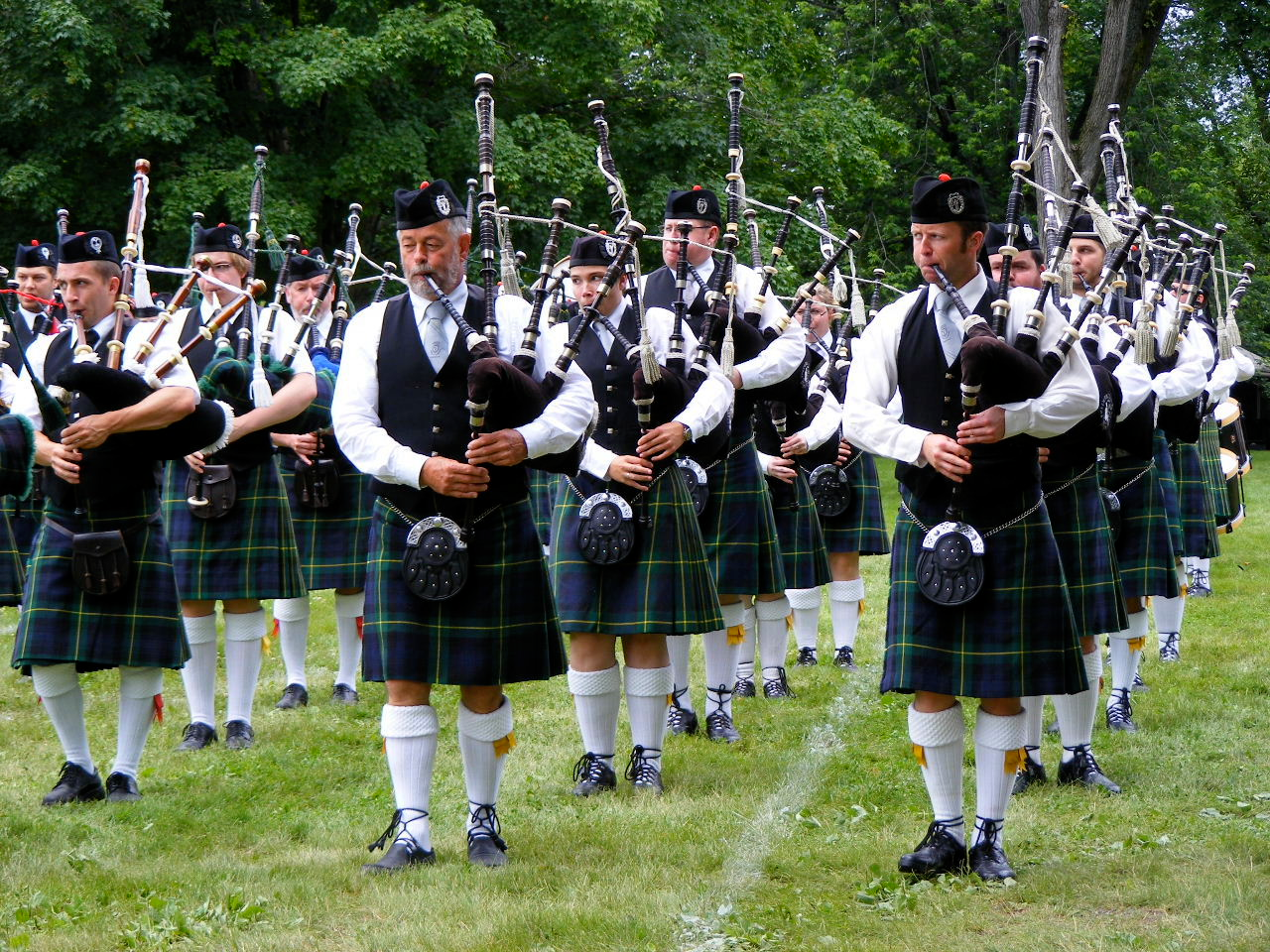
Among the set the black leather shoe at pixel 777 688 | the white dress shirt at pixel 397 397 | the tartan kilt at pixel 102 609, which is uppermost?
the white dress shirt at pixel 397 397

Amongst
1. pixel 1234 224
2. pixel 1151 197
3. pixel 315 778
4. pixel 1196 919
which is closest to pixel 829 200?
pixel 1151 197

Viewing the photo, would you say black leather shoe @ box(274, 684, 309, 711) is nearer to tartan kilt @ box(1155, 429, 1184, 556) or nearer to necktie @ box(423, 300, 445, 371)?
necktie @ box(423, 300, 445, 371)

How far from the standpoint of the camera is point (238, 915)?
333 cm

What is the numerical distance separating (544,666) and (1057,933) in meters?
1.36

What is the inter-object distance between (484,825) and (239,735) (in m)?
1.84

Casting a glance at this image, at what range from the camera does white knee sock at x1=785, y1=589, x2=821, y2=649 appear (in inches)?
267

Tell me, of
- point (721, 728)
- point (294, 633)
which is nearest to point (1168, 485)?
point (721, 728)

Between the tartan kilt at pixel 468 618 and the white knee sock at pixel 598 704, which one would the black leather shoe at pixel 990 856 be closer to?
the tartan kilt at pixel 468 618

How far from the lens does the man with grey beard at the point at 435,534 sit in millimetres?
3672

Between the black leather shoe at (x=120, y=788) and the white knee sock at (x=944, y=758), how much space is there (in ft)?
7.65

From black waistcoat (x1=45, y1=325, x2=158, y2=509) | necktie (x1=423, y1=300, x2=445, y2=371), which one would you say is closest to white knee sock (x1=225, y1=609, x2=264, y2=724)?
black waistcoat (x1=45, y1=325, x2=158, y2=509)

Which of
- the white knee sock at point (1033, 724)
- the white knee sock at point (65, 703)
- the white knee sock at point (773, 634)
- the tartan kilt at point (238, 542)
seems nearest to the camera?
the white knee sock at point (1033, 724)

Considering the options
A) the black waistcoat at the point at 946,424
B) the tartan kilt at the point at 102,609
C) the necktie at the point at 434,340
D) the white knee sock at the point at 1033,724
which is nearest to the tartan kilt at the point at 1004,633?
the black waistcoat at the point at 946,424

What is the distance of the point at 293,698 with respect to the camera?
6086 millimetres
